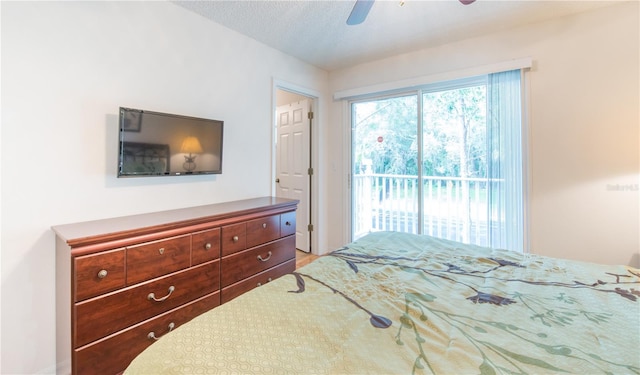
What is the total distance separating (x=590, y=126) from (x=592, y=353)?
2397 mm

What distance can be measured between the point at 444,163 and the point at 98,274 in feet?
10.3

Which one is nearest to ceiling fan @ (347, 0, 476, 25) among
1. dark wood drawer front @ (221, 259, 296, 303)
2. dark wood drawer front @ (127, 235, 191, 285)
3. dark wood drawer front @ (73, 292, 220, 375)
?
dark wood drawer front @ (127, 235, 191, 285)

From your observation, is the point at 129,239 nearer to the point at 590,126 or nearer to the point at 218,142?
the point at 218,142

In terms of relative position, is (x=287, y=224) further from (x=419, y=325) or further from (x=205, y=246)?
(x=419, y=325)

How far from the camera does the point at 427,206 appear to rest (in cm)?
333

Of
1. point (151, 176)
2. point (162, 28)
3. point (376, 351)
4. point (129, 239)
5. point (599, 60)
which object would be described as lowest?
point (376, 351)

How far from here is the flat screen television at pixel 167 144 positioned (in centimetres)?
191

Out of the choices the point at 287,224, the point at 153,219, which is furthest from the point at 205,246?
the point at 287,224

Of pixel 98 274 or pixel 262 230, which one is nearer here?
pixel 98 274

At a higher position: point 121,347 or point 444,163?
point 444,163

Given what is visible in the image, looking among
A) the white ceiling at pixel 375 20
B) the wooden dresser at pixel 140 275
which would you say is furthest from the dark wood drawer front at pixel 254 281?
the white ceiling at pixel 375 20

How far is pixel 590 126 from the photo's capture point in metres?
2.36

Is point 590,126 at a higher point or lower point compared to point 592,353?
higher

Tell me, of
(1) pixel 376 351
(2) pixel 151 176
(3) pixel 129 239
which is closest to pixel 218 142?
(2) pixel 151 176
